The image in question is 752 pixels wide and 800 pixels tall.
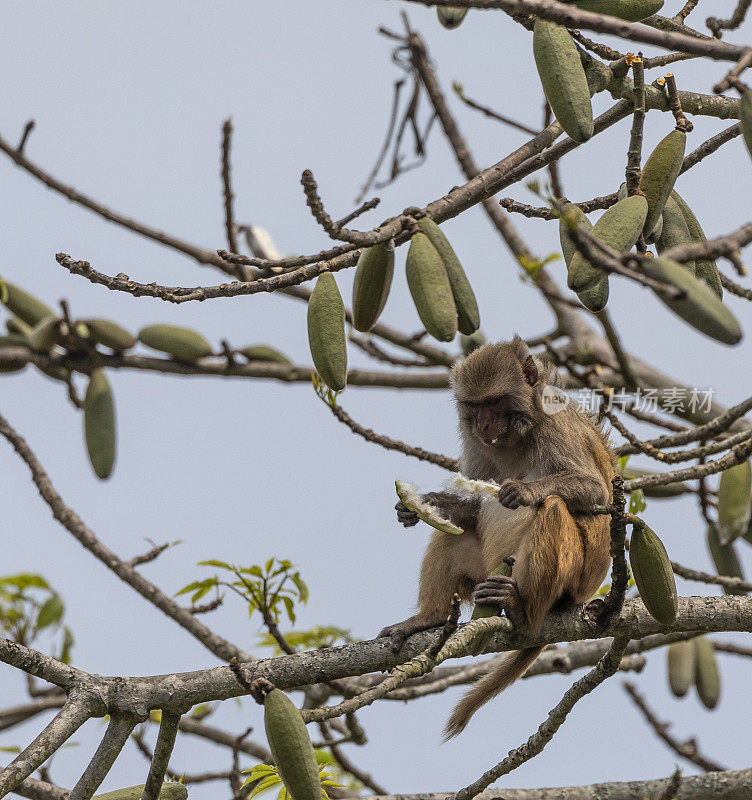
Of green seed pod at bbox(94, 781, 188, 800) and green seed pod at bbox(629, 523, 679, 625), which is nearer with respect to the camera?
green seed pod at bbox(629, 523, 679, 625)

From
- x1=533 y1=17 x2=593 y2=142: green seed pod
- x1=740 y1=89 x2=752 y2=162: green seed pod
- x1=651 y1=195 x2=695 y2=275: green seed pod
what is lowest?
x1=740 y1=89 x2=752 y2=162: green seed pod

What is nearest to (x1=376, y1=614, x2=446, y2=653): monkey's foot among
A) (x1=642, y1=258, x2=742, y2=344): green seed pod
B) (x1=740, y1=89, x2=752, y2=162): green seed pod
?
(x1=642, y1=258, x2=742, y2=344): green seed pod

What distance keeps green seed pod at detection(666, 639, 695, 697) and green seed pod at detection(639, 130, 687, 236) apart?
407cm

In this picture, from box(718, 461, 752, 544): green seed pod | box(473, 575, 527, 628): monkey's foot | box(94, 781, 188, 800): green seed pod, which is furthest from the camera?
box(718, 461, 752, 544): green seed pod

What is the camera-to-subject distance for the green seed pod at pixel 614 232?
2.44 metres

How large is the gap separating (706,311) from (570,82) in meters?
0.92

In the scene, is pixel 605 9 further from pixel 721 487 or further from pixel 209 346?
pixel 209 346

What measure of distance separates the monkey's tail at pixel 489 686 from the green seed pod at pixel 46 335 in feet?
11.5

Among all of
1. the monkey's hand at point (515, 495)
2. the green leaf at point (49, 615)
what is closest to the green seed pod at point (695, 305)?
the monkey's hand at point (515, 495)

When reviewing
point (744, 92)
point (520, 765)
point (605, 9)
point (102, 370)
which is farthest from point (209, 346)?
point (744, 92)

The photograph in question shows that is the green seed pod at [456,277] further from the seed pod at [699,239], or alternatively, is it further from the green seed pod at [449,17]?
the green seed pod at [449,17]

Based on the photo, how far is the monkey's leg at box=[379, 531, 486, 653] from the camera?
4.73 m

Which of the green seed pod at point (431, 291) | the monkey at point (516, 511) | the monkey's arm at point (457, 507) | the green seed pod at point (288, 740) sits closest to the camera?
the green seed pod at point (288, 740)

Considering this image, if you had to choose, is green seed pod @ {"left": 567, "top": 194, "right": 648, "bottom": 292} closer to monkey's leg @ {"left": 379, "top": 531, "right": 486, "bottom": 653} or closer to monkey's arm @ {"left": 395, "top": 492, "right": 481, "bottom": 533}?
monkey's leg @ {"left": 379, "top": 531, "right": 486, "bottom": 653}
